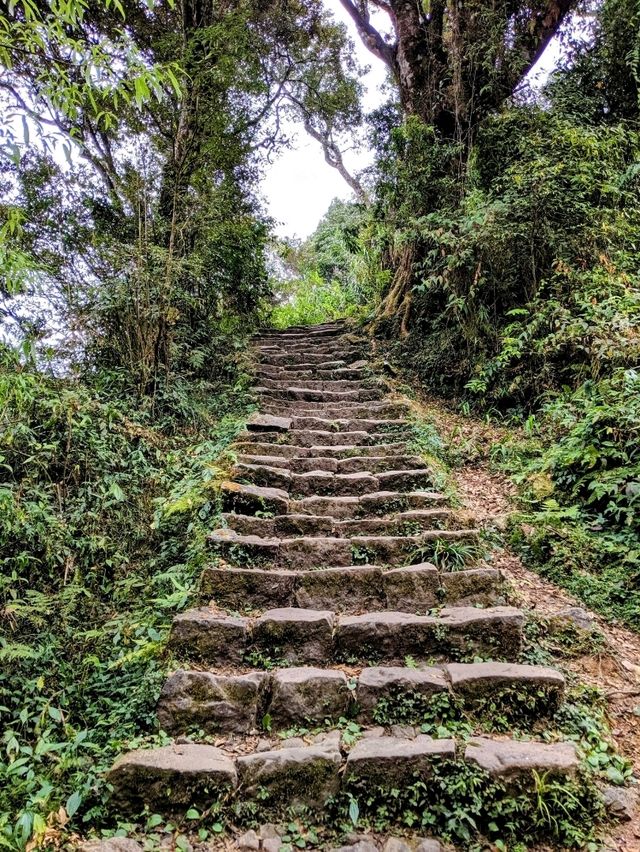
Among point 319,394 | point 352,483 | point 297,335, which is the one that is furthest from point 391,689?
point 297,335

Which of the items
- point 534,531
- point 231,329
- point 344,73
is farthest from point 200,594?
point 344,73

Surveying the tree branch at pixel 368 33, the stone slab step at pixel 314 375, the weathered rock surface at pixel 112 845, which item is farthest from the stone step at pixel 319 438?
the tree branch at pixel 368 33

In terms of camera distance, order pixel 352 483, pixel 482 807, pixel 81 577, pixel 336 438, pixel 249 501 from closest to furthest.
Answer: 1. pixel 482 807
2. pixel 81 577
3. pixel 249 501
4. pixel 352 483
5. pixel 336 438

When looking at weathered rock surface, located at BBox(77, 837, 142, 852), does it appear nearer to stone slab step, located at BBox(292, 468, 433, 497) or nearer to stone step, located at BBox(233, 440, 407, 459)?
stone slab step, located at BBox(292, 468, 433, 497)

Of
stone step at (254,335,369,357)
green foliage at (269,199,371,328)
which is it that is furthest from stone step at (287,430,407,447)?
green foliage at (269,199,371,328)

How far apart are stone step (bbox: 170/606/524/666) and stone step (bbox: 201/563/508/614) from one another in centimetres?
24

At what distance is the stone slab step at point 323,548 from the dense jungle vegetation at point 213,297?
0.83 feet

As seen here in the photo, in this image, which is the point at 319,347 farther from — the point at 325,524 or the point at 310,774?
the point at 310,774

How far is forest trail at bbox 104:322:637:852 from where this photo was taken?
2.03 m

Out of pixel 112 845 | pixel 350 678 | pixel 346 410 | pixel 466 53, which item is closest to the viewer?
pixel 112 845

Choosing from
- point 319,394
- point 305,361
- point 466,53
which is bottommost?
point 319,394

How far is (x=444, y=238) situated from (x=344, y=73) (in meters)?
8.16

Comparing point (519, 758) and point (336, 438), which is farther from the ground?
point (336, 438)

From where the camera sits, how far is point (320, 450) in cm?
473
